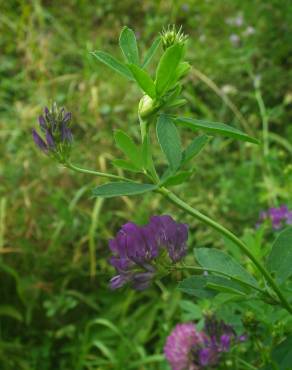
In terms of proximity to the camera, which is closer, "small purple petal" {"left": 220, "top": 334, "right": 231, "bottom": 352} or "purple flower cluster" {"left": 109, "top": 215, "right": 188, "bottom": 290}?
"purple flower cluster" {"left": 109, "top": 215, "right": 188, "bottom": 290}

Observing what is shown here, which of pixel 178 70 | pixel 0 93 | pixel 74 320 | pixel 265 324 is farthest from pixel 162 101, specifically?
pixel 0 93

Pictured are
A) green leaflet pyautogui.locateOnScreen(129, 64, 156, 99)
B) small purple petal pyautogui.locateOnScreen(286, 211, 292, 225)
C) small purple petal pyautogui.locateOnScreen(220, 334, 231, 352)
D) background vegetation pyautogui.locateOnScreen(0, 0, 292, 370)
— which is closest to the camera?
green leaflet pyautogui.locateOnScreen(129, 64, 156, 99)

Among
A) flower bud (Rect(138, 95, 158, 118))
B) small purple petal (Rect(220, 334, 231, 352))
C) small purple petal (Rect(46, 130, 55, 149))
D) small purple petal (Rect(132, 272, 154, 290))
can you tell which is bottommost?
small purple petal (Rect(220, 334, 231, 352))

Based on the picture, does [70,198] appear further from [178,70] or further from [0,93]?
[178,70]

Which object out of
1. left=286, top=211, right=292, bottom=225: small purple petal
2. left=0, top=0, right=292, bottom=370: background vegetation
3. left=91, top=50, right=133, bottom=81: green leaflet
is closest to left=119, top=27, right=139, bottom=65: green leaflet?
left=91, top=50, right=133, bottom=81: green leaflet

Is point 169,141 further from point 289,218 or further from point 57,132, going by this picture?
point 289,218

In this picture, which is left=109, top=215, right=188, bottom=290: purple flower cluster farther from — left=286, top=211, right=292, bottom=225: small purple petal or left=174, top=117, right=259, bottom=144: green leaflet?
left=286, top=211, right=292, bottom=225: small purple petal

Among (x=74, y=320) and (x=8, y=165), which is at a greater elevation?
(x=8, y=165)

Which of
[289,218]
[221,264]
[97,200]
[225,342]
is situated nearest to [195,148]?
[221,264]
